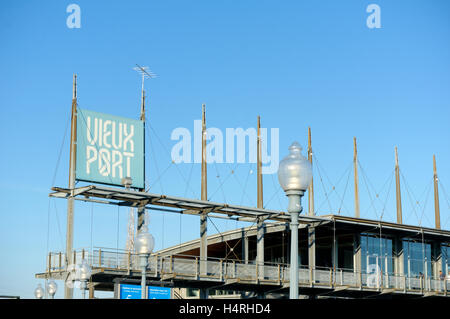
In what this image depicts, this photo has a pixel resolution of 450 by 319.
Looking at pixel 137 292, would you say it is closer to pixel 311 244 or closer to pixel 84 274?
pixel 84 274

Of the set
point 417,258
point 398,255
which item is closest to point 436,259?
point 417,258

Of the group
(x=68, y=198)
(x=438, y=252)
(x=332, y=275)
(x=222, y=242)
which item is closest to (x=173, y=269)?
(x=68, y=198)

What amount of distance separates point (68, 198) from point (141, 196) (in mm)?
4063

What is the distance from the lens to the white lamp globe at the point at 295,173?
12359 mm

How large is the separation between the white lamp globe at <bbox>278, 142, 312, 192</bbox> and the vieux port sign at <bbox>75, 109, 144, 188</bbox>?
1181 inches

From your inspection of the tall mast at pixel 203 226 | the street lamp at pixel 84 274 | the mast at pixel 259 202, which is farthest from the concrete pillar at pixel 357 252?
the street lamp at pixel 84 274

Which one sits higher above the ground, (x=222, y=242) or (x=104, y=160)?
(x=104, y=160)

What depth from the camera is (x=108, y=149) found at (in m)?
43.2

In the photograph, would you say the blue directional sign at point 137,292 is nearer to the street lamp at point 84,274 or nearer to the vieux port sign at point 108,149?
the street lamp at point 84,274

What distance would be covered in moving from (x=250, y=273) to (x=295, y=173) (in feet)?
104

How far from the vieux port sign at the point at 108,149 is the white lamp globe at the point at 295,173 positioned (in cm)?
3001

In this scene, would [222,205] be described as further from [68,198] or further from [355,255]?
[355,255]

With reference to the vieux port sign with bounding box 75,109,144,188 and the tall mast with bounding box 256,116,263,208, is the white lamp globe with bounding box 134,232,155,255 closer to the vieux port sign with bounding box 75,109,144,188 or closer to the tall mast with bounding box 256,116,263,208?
the vieux port sign with bounding box 75,109,144,188
